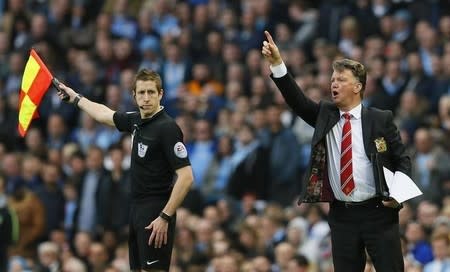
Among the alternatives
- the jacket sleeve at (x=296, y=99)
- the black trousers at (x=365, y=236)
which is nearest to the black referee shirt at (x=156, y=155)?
the jacket sleeve at (x=296, y=99)

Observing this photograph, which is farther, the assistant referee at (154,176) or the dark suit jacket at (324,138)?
the assistant referee at (154,176)

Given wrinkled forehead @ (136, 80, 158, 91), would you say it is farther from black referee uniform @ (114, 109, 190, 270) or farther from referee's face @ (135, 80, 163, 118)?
black referee uniform @ (114, 109, 190, 270)

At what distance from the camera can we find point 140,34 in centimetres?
2023

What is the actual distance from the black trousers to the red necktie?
14 cm

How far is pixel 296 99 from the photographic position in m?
9.80

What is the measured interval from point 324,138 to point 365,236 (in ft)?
2.65

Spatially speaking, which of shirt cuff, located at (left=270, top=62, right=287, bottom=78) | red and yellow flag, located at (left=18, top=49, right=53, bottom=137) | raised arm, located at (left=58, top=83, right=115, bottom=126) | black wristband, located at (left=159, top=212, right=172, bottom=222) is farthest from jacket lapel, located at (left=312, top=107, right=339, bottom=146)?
red and yellow flag, located at (left=18, top=49, right=53, bottom=137)

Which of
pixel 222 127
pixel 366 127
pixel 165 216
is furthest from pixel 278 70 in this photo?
pixel 222 127

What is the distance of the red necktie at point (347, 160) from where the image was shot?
9.72m

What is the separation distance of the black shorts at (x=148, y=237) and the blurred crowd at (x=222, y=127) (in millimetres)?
3177

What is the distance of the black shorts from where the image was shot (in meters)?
9.98

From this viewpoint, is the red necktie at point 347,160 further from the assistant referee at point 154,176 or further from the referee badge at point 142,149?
the referee badge at point 142,149

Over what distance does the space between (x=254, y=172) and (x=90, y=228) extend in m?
2.33

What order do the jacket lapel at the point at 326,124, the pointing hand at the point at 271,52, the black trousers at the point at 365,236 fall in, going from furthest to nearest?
the jacket lapel at the point at 326,124 < the black trousers at the point at 365,236 < the pointing hand at the point at 271,52
